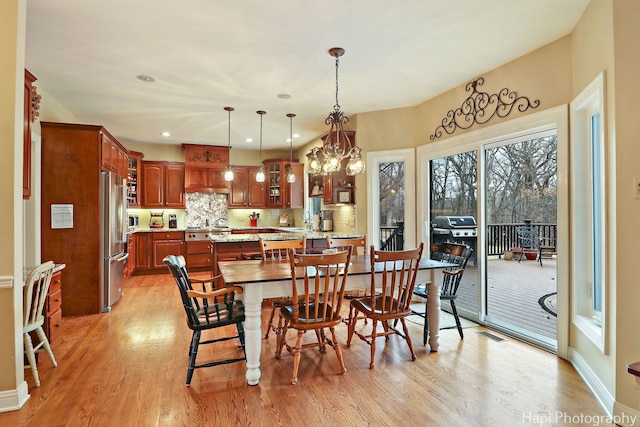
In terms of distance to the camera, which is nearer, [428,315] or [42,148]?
[428,315]

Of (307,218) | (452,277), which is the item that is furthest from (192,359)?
(307,218)

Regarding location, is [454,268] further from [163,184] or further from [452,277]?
[163,184]

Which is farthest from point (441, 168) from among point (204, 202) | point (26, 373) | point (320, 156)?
point (204, 202)

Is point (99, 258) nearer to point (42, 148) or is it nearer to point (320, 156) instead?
point (42, 148)

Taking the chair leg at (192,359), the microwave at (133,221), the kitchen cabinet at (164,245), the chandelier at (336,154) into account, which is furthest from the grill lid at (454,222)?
the microwave at (133,221)

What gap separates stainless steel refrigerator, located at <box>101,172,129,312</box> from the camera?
14.1 ft

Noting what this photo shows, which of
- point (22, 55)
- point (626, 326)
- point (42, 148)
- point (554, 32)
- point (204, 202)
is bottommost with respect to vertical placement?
point (626, 326)

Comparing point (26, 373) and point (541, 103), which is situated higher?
point (541, 103)

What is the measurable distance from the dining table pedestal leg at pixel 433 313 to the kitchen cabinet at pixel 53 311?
3448mm

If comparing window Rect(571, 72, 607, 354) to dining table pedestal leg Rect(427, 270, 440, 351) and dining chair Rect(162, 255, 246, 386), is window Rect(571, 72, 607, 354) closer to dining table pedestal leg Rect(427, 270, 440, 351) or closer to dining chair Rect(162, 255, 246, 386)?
dining table pedestal leg Rect(427, 270, 440, 351)

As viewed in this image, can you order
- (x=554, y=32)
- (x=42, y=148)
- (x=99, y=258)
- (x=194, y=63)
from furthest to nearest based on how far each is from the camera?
1. (x=99, y=258)
2. (x=42, y=148)
3. (x=194, y=63)
4. (x=554, y=32)

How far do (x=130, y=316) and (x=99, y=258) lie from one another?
0.81 meters

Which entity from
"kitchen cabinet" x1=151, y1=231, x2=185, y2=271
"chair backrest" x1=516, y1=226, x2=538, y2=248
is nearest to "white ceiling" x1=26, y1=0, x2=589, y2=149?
"chair backrest" x1=516, y1=226, x2=538, y2=248

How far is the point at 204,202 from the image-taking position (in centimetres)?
782
